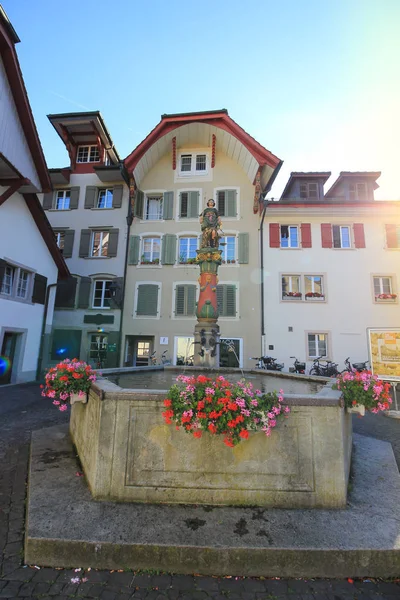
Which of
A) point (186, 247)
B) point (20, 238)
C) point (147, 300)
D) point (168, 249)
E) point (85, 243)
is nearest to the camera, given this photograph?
point (20, 238)

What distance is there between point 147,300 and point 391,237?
13.9 meters

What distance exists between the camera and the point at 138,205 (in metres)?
19.2

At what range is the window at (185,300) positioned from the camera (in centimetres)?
1750

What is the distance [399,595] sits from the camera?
2.46 m

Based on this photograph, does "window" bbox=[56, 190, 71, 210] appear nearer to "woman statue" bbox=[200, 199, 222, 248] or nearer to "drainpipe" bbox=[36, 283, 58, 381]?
"drainpipe" bbox=[36, 283, 58, 381]

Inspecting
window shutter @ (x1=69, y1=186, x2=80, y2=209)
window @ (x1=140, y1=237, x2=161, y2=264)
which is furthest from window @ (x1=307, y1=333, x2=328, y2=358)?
window shutter @ (x1=69, y1=186, x2=80, y2=209)

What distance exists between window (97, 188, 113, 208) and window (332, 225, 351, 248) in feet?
44.1

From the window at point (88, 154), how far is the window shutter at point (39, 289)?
30.6ft

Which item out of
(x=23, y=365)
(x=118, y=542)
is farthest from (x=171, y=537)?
(x=23, y=365)

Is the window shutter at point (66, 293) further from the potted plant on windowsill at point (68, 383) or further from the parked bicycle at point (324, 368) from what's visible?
the potted plant on windowsill at point (68, 383)

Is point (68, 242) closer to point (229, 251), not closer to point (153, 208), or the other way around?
point (153, 208)

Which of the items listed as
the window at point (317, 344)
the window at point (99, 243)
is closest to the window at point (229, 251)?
the window at point (317, 344)

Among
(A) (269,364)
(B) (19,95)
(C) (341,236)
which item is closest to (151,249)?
(B) (19,95)

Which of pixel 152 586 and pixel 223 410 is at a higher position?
pixel 223 410
